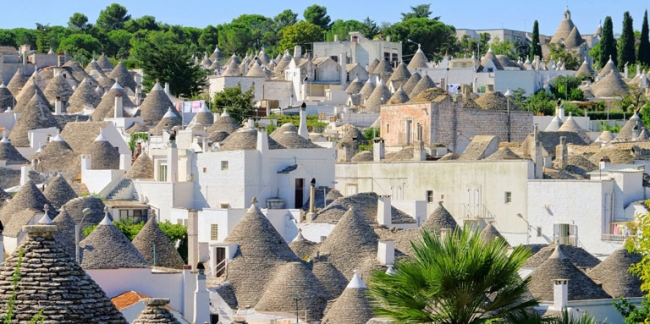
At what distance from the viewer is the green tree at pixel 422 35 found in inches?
4660

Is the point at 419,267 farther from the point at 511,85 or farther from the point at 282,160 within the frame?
the point at 511,85

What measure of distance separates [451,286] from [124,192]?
36004 millimetres

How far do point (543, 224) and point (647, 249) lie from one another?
2889cm

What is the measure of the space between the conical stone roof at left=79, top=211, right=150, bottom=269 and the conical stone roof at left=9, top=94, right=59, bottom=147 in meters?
32.0

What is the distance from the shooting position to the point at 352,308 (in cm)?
3409

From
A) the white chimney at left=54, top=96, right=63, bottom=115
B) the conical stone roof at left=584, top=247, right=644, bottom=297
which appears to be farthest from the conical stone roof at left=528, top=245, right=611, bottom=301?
the white chimney at left=54, top=96, right=63, bottom=115

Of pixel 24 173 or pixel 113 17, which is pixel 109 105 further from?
pixel 113 17

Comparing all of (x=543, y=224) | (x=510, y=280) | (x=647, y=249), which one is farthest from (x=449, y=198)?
Answer: (x=510, y=280)

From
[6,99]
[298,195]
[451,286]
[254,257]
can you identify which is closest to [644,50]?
[6,99]

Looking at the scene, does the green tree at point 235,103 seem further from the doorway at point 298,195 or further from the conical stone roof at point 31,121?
the doorway at point 298,195

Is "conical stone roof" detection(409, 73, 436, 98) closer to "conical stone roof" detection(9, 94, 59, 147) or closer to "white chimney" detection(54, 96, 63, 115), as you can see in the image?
"white chimney" detection(54, 96, 63, 115)

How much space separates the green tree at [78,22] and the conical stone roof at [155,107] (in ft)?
240

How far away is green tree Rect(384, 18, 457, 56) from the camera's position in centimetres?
11838

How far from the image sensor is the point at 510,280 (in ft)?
64.6
